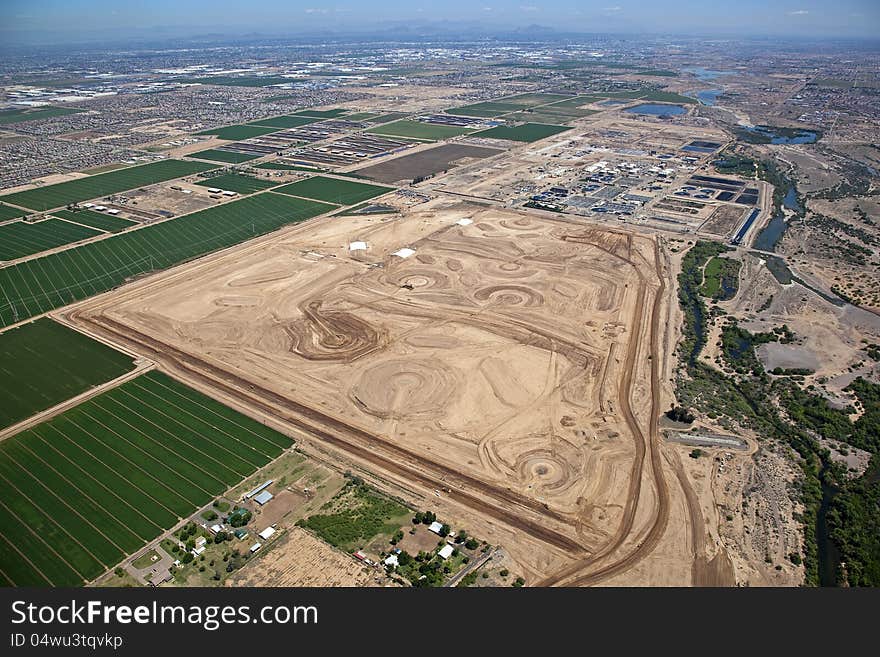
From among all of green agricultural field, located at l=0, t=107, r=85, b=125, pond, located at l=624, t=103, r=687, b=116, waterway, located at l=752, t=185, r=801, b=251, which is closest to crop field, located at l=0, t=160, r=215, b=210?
green agricultural field, located at l=0, t=107, r=85, b=125

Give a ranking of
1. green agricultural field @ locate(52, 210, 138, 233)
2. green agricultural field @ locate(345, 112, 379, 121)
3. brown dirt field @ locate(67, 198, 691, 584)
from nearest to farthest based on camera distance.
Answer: brown dirt field @ locate(67, 198, 691, 584), green agricultural field @ locate(52, 210, 138, 233), green agricultural field @ locate(345, 112, 379, 121)

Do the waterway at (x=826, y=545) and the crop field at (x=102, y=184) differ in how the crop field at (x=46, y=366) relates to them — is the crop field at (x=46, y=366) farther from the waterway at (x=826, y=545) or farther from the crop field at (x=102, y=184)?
the waterway at (x=826, y=545)

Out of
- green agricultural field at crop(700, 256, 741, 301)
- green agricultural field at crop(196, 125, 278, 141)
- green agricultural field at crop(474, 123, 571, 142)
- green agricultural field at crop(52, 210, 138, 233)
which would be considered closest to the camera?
green agricultural field at crop(700, 256, 741, 301)

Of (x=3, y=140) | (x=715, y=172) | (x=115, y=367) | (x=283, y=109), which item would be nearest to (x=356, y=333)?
(x=115, y=367)

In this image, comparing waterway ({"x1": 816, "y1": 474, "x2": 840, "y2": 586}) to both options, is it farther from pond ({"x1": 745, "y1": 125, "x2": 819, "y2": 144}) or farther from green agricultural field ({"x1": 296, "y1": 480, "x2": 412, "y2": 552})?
pond ({"x1": 745, "y1": 125, "x2": 819, "y2": 144})

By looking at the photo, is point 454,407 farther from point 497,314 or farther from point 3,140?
point 3,140

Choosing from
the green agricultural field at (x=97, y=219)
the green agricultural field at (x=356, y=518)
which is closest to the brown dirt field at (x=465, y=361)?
the green agricultural field at (x=356, y=518)
